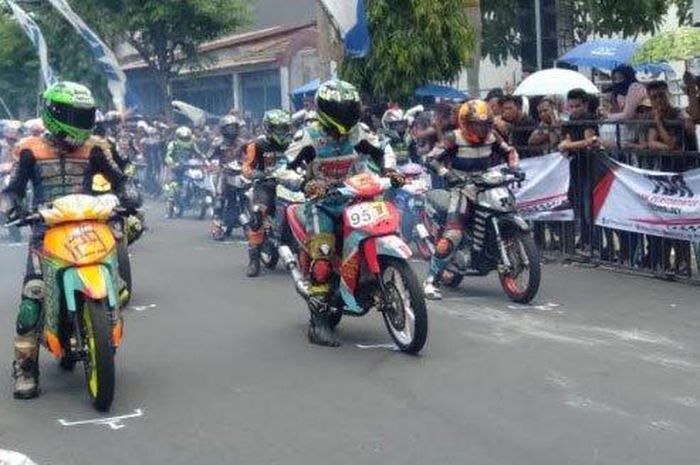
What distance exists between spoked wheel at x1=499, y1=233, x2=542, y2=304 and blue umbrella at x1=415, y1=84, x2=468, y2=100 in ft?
25.5

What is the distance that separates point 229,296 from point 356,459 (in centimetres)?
585

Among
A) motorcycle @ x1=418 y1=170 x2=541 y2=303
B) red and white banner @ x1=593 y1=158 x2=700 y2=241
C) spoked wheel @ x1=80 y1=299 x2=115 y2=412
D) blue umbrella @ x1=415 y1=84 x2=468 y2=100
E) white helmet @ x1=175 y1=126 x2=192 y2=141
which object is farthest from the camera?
white helmet @ x1=175 y1=126 x2=192 y2=141

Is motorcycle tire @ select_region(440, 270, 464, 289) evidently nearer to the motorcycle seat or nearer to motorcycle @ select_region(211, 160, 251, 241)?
the motorcycle seat

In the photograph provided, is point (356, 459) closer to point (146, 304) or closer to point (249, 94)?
point (146, 304)

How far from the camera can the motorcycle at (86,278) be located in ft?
22.7

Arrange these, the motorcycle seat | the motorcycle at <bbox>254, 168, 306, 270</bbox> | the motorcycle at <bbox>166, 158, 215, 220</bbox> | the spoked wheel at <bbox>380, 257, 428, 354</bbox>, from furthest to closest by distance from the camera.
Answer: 1. the motorcycle at <bbox>166, 158, 215, 220</bbox>
2. the motorcycle at <bbox>254, 168, 306, 270</bbox>
3. the motorcycle seat
4. the spoked wheel at <bbox>380, 257, 428, 354</bbox>

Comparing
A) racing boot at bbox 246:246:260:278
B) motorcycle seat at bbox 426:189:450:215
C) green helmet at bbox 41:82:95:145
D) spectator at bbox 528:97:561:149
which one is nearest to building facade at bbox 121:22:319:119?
spectator at bbox 528:97:561:149

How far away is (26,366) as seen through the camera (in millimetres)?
7547

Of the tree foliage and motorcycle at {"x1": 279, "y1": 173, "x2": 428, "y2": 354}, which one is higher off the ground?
the tree foliage

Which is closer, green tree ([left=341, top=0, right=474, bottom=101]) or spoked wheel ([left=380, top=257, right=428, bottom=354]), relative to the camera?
spoked wheel ([left=380, top=257, right=428, bottom=354])

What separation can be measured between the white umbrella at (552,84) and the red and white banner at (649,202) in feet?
11.1

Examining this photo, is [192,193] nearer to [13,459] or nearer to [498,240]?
[498,240]

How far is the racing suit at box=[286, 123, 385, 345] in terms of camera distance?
8883mm

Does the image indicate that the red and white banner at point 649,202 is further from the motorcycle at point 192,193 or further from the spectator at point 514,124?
the motorcycle at point 192,193
